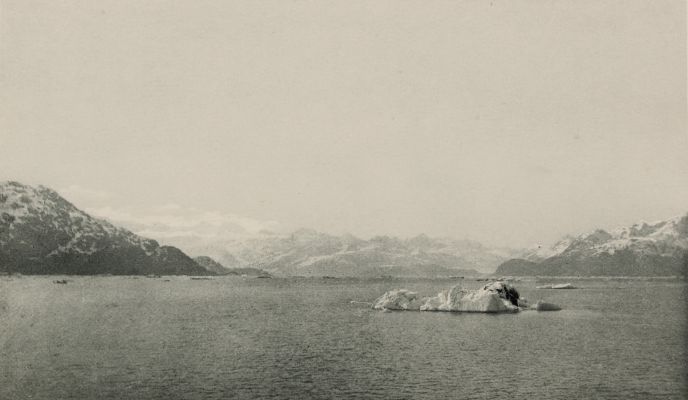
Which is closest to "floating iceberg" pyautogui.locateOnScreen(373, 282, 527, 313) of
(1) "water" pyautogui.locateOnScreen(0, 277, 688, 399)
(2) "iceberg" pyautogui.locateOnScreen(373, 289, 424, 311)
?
(2) "iceberg" pyautogui.locateOnScreen(373, 289, 424, 311)

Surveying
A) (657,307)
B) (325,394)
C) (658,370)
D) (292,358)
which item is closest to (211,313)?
(292,358)

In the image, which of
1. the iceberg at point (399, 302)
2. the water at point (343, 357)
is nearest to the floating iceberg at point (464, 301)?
the iceberg at point (399, 302)

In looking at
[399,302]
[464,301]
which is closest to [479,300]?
[464,301]

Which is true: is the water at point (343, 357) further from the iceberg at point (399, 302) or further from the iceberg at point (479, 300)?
the iceberg at point (399, 302)

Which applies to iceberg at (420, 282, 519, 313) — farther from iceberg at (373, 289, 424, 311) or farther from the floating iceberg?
iceberg at (373, 289, 424, 311)

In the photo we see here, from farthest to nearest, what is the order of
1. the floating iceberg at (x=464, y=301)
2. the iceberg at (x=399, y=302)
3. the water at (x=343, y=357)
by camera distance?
the iceberg at (x=399, y=302) → the floating iceberg at (x=464, y=301) → the water at (x=343, y=357)
